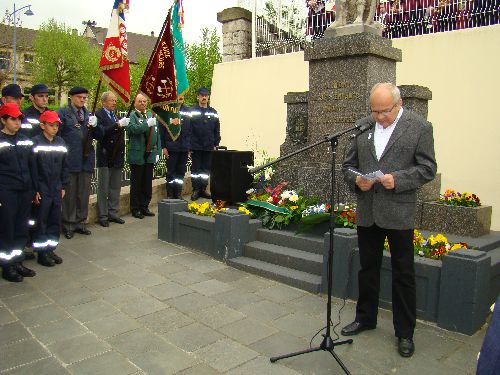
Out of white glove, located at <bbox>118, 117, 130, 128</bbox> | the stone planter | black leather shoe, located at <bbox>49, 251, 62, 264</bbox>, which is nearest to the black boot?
black leather shoe, located at <bbox>49, 251, 62, 264</bbox>

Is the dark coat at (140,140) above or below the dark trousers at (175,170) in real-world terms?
above

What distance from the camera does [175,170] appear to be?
8.84 metres

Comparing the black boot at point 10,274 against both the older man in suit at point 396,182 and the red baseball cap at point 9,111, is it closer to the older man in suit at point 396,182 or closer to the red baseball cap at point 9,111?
the red baseball cap at point 9,111

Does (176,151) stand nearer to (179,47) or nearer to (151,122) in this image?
(151,122)

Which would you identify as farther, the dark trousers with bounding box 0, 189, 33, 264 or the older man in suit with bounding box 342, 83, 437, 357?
the dark trousers with bounding box 0, 189, 33, 264

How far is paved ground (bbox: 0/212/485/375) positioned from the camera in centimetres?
342

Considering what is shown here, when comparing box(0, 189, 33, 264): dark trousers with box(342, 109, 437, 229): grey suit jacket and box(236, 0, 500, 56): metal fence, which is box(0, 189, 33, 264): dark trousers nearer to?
box(342, 109, 437, 229): grey suit jacket

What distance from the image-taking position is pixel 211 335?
392 cm

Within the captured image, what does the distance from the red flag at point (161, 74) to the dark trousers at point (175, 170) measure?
1741mm

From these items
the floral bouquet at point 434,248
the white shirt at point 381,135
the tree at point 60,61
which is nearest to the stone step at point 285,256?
the floral bouquet at point 434,248

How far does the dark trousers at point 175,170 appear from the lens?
8.78m

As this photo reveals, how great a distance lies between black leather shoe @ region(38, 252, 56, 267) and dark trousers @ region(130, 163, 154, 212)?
8.87 feet

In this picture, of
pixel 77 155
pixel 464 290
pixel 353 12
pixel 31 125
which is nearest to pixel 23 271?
pixel 31 125

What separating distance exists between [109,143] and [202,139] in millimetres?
1968
